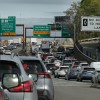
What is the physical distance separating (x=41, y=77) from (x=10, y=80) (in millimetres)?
5541

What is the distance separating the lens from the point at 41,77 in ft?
45.3

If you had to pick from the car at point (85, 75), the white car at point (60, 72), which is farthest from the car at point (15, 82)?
the white car at point (60, 72)

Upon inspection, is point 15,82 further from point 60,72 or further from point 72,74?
point 60,72

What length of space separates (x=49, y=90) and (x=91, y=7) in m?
77.2

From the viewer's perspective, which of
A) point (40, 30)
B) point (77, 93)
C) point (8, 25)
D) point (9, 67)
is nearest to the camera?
point (9, 67)

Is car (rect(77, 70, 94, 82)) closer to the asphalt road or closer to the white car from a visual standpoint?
the white car

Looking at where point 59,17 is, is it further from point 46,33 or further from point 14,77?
point 14,77

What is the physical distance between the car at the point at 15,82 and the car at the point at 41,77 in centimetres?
403

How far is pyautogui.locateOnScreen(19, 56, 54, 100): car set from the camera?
13352 mm

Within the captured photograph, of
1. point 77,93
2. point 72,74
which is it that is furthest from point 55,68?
point 77,93

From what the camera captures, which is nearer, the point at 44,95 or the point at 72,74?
the point at 44,95

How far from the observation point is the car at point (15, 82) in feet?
27.2

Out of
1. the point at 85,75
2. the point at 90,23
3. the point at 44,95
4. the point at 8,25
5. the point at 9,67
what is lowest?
the point at 85,75

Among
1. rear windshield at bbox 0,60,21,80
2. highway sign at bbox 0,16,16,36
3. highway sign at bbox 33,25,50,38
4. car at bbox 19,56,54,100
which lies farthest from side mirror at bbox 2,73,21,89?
highway sign at bbox 33,25,50,38
